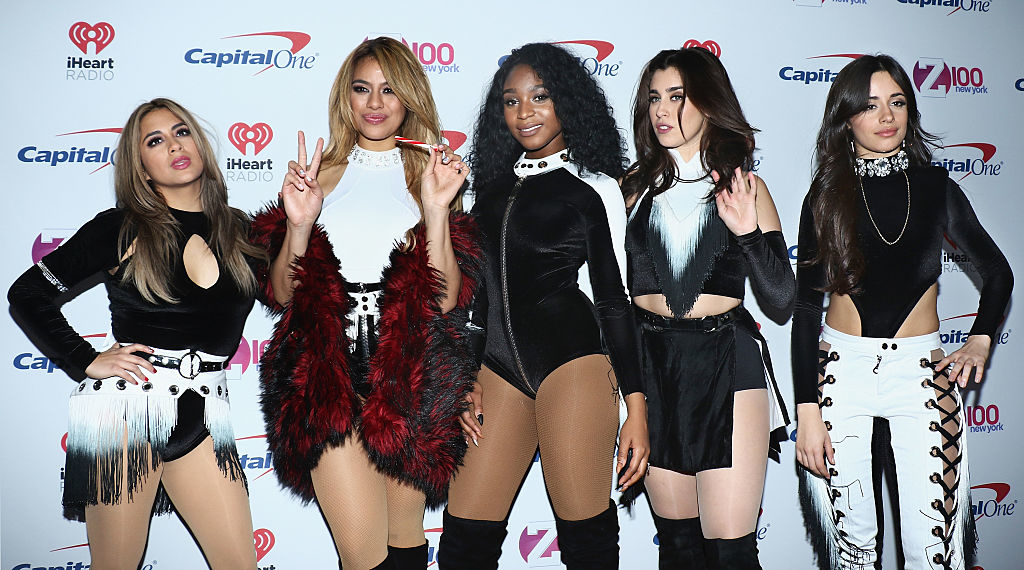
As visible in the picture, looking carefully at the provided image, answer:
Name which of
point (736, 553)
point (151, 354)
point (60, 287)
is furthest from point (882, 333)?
point (60, 287)

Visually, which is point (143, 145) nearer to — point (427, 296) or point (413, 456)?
point (427, 296)

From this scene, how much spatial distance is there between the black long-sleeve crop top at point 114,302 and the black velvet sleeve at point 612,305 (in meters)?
1.45

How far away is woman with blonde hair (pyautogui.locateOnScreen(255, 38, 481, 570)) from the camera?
9.21ft

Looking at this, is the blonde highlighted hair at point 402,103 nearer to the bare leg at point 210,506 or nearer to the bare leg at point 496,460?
the bare leg at point 496,460

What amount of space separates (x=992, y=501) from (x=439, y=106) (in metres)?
3.82

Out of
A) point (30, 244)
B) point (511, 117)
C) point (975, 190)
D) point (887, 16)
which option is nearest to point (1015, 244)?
point (975, 190)

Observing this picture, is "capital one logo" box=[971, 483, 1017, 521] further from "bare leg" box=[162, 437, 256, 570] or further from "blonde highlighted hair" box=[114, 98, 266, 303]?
"blonde highlighted hair" box=[114, 98, 266, 303]

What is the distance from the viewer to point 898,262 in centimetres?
330

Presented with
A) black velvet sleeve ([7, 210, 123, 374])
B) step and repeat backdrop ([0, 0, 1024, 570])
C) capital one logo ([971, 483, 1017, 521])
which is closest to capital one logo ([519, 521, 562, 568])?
step and repeat backdrop ([0, 0, 1024, 570])

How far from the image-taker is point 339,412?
2773 millimetres

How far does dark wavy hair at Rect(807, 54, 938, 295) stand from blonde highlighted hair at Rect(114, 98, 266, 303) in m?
2.36

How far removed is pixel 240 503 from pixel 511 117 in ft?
6.13

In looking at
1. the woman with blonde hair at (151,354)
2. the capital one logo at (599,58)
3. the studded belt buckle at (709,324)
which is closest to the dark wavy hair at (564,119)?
the capital one logo at (599,58)

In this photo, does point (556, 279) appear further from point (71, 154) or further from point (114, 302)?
point (71, 154)
